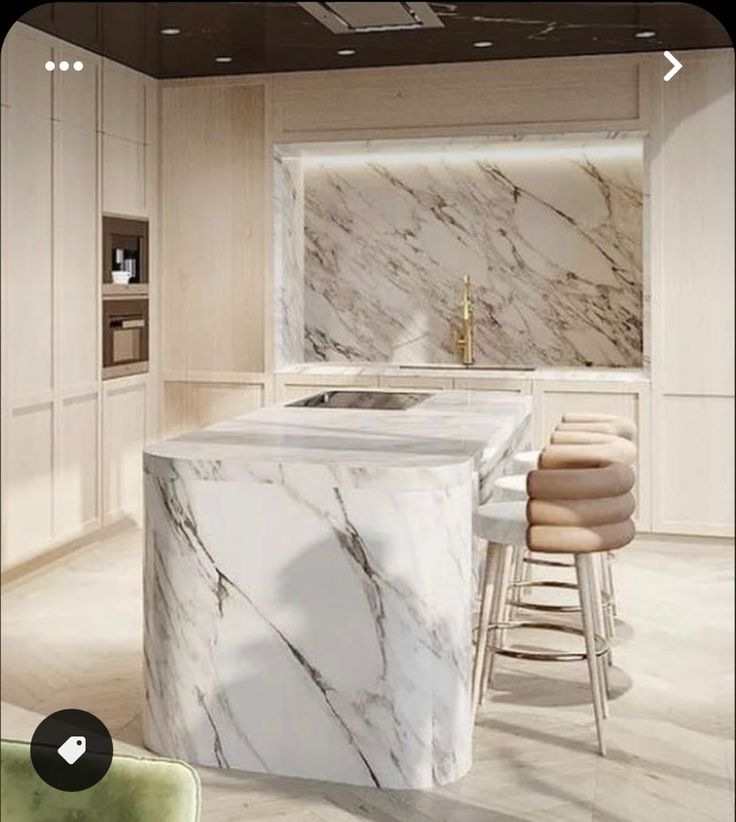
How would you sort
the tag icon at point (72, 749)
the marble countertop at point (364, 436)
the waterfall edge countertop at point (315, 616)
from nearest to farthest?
the marble countertop at point (364, 436)
the tag icon at point (72, 749)
the waterfall edge countertop at point (315, 616)

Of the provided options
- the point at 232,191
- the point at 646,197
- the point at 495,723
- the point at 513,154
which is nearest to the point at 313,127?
the point at 232,191

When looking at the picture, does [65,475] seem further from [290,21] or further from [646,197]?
[646,197]

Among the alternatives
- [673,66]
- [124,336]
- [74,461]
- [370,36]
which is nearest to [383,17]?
[370,36]

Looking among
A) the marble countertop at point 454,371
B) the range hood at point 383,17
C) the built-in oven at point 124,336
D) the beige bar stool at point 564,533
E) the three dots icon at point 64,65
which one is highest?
the range hood at point 383,17

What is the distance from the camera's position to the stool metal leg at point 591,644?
1.34 metres

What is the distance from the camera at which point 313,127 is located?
43.7 inches

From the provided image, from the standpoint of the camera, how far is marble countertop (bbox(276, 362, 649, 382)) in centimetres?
113

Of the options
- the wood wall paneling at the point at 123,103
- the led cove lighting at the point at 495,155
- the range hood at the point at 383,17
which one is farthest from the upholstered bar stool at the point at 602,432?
the wood wall paneling at the point at 123,103

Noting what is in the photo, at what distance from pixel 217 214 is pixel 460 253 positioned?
24 cm

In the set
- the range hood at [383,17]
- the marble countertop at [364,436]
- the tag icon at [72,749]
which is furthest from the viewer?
the tag icon at [72,749]

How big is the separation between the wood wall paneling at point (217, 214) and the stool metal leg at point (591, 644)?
0.48 metres

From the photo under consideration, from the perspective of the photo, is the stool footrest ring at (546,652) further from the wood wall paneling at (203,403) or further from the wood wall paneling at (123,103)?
the wood wall paneling at (123,103)

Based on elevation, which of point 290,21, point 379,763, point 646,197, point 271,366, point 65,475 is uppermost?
point 290,21

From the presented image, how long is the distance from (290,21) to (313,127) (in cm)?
10
